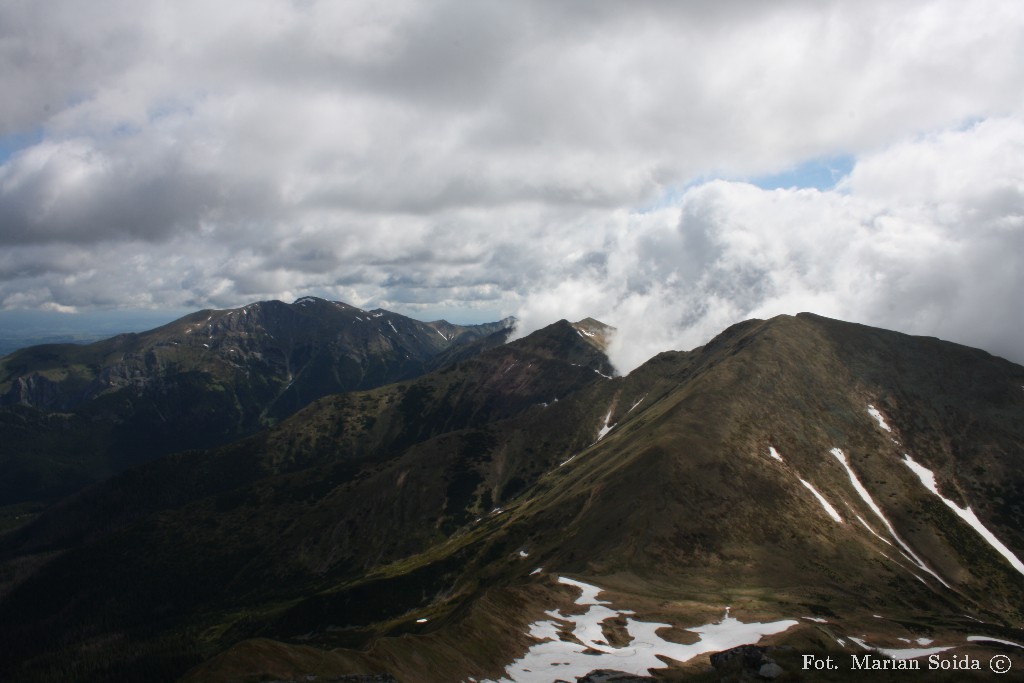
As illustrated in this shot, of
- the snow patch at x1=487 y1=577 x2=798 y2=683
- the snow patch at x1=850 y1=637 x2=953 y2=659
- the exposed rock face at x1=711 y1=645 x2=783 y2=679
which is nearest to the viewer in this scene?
Answer: the exposed rock face at x1=711 y1=645 x2=783 y2=679

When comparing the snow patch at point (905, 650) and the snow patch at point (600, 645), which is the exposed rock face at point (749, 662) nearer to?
the snow patch at point (600, 645)

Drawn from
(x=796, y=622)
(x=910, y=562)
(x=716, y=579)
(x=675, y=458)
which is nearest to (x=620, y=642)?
(x=796, y=622)

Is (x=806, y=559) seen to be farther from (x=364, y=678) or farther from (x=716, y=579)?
(x=364, y=678)

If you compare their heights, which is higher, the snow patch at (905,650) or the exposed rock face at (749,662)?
the exposed rock face at (749,662)

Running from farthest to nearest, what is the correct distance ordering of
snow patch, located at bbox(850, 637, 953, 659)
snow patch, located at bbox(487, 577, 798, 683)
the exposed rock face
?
1. snow patch, located at bbox(850, 637, 953, 659)
2. snow patch, located at bbox(487, 577, 798, 683)
3. the exposed rock face

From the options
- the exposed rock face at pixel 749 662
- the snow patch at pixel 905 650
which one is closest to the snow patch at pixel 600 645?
the exposed rock face at pixel 749 662

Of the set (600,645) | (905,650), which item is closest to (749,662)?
(600,645)

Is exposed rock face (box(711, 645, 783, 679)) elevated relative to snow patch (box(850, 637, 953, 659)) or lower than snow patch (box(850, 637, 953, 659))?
elevated

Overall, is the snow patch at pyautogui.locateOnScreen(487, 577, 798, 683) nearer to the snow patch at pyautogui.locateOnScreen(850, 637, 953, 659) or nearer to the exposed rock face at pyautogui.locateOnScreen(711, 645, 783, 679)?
the exposed rock face at pyautogui.locateOnScreen(711, 645, 783, 679)

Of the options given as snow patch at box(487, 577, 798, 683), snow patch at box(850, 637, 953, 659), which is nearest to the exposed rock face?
snow patch at box(487, 577, 798, 683)
